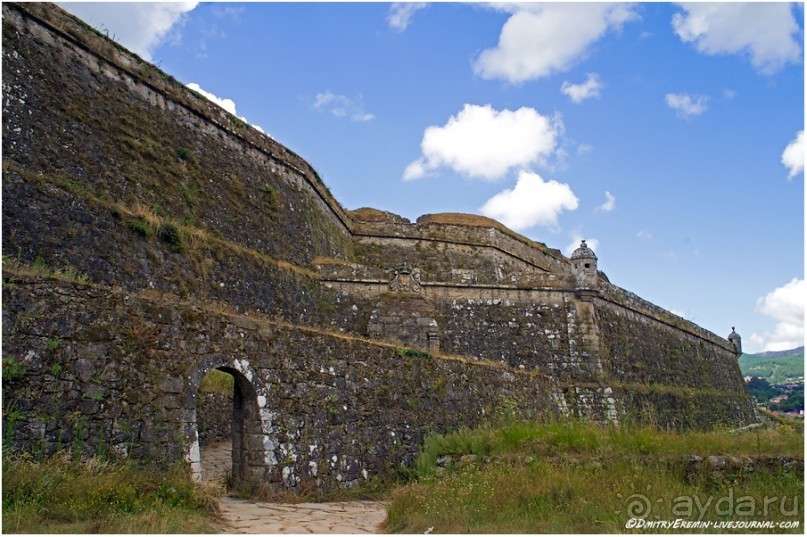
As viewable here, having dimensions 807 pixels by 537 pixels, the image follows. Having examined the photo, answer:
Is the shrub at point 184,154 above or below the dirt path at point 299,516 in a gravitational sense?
above

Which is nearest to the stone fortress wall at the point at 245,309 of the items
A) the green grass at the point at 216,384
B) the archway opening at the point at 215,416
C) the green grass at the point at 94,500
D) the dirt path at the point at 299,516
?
the green grass at the point at 94,500

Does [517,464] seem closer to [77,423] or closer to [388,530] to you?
[388,530]

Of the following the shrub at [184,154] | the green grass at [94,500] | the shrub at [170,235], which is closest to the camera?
the green grass at [94,500]

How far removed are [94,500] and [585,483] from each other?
6.07m

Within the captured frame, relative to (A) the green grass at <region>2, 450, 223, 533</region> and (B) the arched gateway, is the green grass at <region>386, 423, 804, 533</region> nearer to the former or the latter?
(B) the arched gateway

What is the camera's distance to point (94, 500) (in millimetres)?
6480

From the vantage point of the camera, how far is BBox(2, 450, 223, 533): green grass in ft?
19.7

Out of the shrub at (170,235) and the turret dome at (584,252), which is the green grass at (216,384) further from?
the turret dome at (584,252)

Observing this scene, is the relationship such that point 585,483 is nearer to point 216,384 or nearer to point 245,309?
point 216,384

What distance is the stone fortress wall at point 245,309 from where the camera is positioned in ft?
25.5

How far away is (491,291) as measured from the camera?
23453mm

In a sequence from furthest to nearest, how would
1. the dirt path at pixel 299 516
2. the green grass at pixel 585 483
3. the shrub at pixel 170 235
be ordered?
1. the shrub at pixel 170 235
2. the green grass at pixel 585 483
3. the dirt path at pixel 299 516

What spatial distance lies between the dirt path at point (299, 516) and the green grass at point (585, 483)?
0.51 meters

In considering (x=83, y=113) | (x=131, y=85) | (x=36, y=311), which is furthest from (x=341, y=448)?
(x=131, y=85)
